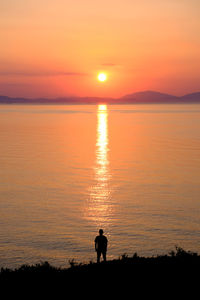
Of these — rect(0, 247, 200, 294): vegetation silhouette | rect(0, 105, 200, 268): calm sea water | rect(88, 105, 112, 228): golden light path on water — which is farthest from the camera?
rect(88, 105, 112, 228): golden light path on water

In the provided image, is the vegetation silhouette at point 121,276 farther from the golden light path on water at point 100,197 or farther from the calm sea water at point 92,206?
the golden light path on water at point 100,197

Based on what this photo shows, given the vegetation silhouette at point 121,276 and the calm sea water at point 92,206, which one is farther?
the calm sea water at point 92,206

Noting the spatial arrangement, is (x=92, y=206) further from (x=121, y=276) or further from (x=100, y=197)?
(x=121, y=276)

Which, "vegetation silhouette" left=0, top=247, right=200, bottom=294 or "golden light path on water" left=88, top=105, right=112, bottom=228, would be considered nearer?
"vegetation silhouette" left=0, top=247, right=200, bottom=294

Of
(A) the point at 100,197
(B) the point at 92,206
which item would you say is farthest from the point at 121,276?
(A) the point at 100,197

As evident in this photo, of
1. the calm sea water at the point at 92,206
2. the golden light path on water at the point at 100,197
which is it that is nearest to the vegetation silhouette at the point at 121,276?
the calm sea water at the point at 92,206

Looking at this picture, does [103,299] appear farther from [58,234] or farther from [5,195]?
[5,195]

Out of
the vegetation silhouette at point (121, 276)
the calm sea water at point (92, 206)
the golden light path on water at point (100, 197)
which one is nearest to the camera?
the vegetation silhouette at point (121, 276)

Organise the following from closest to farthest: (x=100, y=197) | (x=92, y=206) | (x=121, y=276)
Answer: (x=121, y=276), (x=92, y=206), (x=100, y=197)

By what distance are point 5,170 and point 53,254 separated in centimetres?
2797

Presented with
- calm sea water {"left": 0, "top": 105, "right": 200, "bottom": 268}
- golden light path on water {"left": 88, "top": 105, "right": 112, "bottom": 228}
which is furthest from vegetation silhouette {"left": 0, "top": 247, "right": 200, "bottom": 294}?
golden light path on water {"left": 88, "top": 105, "right": 112, "bottom": 228}

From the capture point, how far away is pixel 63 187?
4200 cm

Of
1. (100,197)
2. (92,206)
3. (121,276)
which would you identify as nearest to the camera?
(121,276)

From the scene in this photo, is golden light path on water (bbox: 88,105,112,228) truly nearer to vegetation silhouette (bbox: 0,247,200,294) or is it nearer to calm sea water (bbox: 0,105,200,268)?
calm sea water (bbox: 0,105,200,268)
